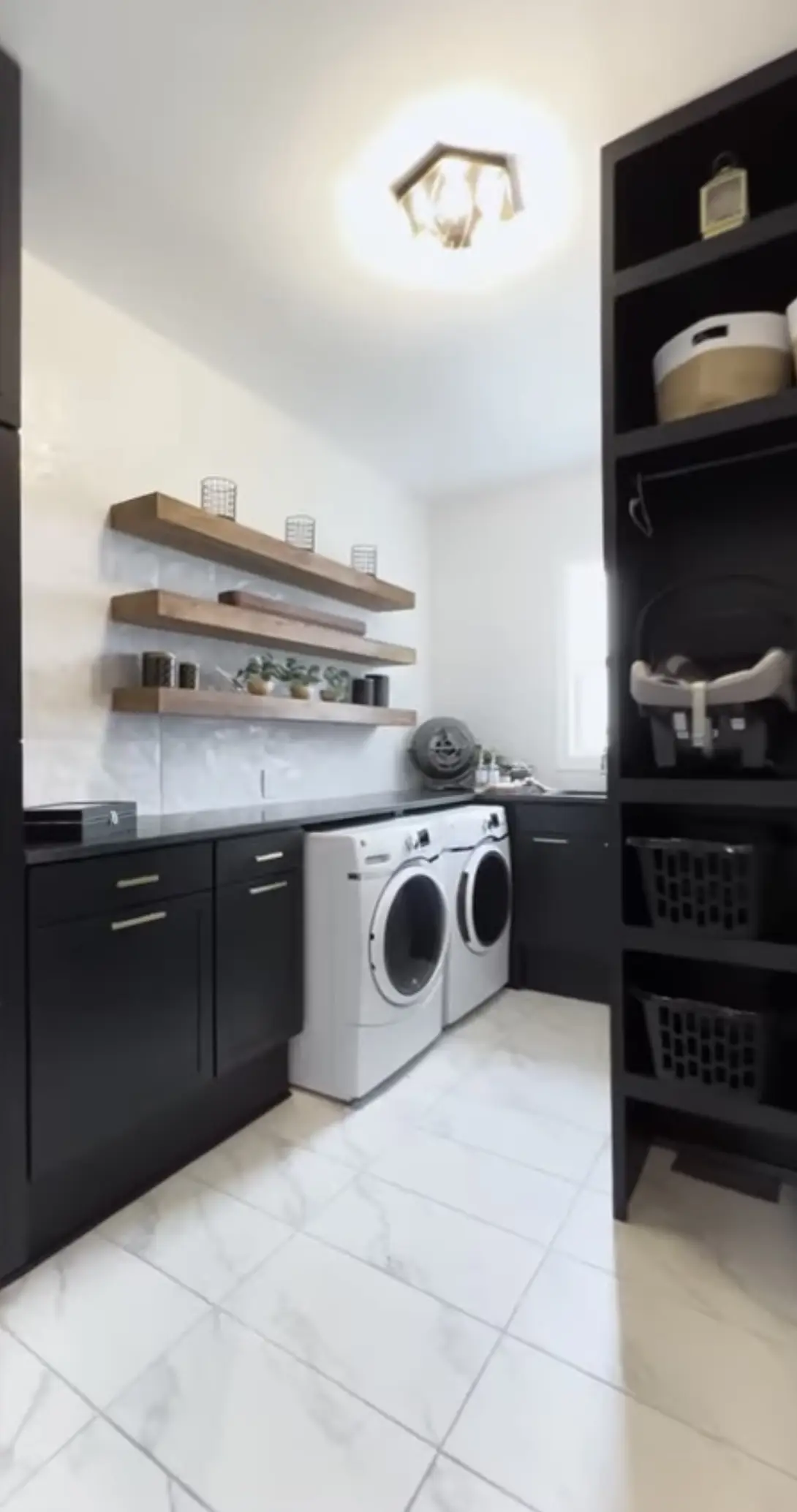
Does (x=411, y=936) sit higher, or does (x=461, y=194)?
(x=461, y=194)

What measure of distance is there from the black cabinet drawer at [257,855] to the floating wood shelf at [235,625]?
819 millimetres

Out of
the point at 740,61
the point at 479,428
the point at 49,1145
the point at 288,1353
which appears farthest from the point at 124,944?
the point at 479,428

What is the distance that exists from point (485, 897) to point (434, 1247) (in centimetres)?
162

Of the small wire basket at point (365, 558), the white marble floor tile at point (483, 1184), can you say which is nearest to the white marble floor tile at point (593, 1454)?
the white marble floor tile at point (483, 1184)

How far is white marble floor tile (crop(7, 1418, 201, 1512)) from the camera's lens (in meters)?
1.08

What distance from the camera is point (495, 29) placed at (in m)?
1.50

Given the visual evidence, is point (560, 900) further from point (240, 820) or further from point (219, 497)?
point (219, 497)

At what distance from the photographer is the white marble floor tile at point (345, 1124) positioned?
6.70 ft

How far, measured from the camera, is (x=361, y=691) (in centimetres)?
346

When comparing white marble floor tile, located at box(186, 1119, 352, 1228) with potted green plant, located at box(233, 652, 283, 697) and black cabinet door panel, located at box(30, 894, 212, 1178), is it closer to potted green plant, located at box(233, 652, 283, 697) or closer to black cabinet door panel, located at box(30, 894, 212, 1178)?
black cabinet door panel, located at box(30, 894, 212, 1178)

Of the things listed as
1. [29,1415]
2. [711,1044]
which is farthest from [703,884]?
[29,1415]


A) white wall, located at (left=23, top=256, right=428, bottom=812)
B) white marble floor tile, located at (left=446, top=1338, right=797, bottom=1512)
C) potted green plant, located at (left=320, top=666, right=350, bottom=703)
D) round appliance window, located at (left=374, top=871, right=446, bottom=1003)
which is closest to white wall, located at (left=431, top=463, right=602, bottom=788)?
potted green plant, located at (left=320, top=666, right=350, bottom=703)

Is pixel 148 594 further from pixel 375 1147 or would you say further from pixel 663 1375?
pixel 663 1375

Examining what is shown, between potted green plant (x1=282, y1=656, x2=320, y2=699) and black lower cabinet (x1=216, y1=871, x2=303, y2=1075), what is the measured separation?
97 centimetres
